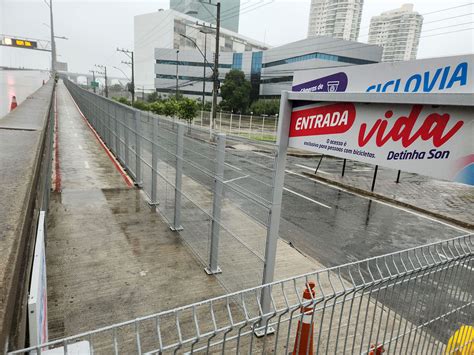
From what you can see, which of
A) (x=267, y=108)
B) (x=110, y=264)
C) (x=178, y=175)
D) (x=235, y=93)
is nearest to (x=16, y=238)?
(x=110, y=264)

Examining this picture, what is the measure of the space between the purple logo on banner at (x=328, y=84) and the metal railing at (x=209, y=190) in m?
0.79

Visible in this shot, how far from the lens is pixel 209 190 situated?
6.21m

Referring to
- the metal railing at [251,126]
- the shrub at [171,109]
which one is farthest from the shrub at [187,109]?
the metal railing at [251,126]

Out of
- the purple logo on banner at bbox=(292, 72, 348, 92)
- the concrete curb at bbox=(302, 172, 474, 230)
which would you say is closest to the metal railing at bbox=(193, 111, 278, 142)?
the concrete curb at bbox=(302, 172, 474, 230)

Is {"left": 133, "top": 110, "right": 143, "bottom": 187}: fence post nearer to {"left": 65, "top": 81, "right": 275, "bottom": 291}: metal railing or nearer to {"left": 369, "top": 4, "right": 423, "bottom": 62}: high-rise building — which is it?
{"left": 65, "top": 81, "right": 275, "bottom": 291}: metal railing

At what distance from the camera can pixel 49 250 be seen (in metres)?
5.66

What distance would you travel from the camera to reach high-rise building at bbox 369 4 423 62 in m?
98.2

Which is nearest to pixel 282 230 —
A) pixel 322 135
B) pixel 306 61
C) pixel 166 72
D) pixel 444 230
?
pixel 444 230

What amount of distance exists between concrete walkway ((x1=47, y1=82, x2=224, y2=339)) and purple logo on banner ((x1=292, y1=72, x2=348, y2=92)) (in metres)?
3.07

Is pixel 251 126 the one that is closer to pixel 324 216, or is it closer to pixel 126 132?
pixel 126 132

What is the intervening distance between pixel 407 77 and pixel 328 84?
0.96m

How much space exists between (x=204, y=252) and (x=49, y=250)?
8.29 feet

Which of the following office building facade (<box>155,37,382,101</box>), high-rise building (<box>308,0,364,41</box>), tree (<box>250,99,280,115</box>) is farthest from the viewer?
high-rise building (<box>308,0,364,41</box>)

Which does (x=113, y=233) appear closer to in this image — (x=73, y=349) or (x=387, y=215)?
(x=73, y=349)
